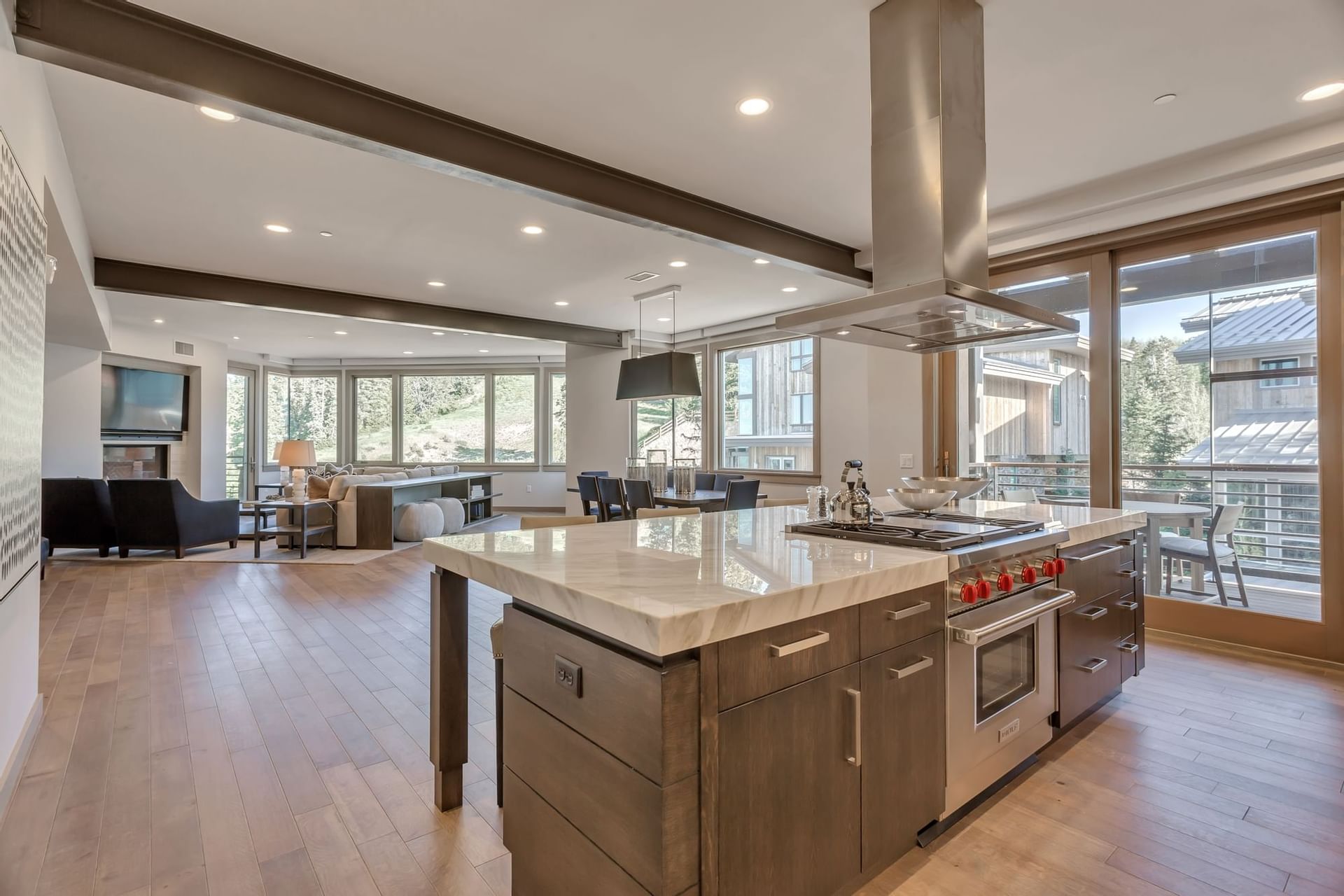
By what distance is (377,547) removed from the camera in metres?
6.92

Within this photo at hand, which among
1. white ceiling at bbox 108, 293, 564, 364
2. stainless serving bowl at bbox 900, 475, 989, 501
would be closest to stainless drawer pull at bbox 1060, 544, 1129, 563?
stainless serving bowl at bbox 900, 475, 989, 501

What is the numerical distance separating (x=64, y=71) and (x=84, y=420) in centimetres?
645

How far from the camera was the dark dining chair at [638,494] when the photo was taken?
512 cm

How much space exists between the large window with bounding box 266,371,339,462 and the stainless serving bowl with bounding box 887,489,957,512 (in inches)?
417

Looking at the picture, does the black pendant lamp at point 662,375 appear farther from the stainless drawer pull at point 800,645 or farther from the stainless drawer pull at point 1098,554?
the stainless drawer pull at point 800,645

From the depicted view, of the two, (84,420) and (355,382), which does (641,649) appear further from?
(355,382)

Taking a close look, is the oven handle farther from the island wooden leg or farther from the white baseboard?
the white baseboard

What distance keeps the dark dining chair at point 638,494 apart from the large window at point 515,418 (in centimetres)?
578

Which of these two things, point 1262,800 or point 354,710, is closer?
point 1262,800

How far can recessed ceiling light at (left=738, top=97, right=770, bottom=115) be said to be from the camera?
2.73 m

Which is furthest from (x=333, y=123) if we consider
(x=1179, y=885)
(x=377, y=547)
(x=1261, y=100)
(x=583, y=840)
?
(x=377, y=547)

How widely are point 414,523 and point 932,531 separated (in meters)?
6.61

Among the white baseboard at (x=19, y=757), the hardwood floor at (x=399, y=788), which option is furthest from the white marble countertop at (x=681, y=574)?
the white baseboard at (x=19, y=757)

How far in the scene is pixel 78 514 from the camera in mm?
6227
